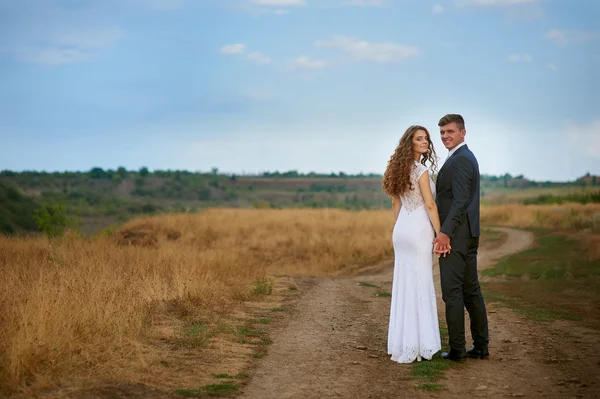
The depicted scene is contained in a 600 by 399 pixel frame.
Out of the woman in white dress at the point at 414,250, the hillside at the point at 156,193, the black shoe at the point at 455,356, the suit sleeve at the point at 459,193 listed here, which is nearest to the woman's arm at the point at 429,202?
the woman in white dress at the point at 414,250

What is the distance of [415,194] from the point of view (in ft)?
27.6

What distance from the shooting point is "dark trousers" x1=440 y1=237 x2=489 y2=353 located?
826 centimetres

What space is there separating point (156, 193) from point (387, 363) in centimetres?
8471

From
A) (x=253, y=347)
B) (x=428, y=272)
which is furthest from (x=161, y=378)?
(x=428, y=272)

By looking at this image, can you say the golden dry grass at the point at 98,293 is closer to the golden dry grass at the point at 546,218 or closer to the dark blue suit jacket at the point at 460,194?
the dark blue suit jacket at the point at 460,194

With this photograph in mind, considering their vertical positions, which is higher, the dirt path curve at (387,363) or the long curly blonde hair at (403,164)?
the long curly blonde hair at (403,164)

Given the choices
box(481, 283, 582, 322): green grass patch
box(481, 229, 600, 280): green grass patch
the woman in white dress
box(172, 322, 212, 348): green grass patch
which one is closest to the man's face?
the woman in white dress

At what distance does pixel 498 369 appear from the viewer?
26.0 feet

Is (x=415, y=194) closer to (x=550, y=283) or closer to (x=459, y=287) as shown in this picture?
(x=459, y=287)

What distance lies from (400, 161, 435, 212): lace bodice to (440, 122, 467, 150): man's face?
0.39 meters

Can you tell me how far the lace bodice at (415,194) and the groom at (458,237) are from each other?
223 millimetres

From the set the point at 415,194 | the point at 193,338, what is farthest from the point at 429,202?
the point at 193,338

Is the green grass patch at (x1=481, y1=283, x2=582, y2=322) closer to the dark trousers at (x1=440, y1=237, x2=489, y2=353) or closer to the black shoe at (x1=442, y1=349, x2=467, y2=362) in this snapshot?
the dark trousers at (x1=440, y1=237, x2=489, y2=353)

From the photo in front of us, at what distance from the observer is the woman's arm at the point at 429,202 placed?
830 centimetres
